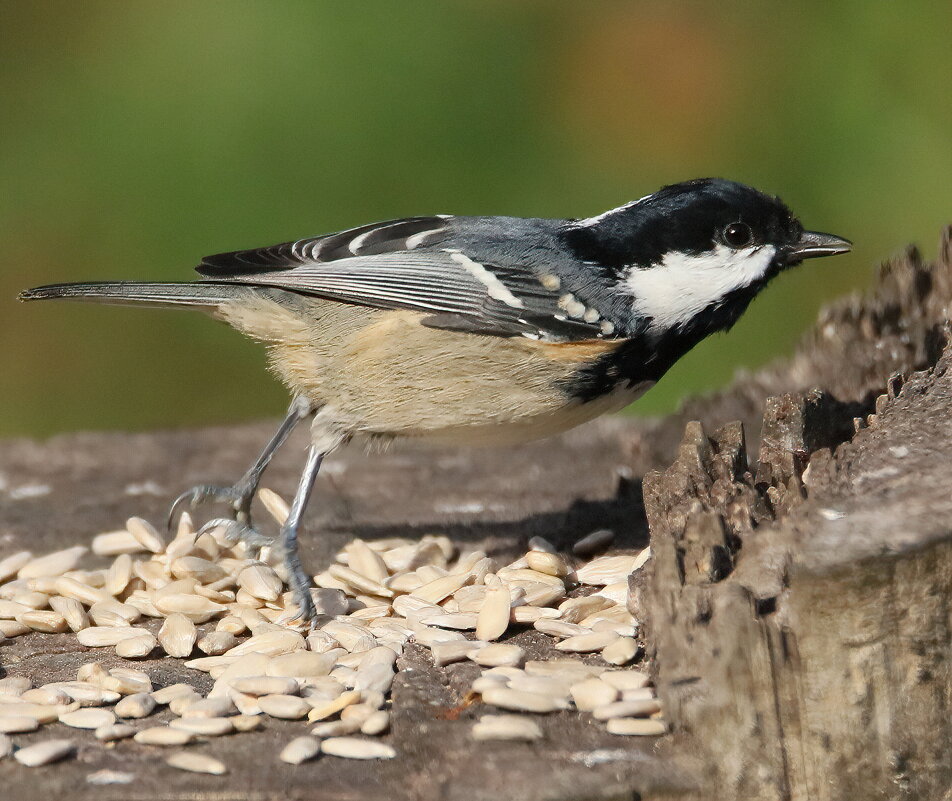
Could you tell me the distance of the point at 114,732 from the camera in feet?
5.54

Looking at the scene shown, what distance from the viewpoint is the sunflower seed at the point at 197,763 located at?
157cm

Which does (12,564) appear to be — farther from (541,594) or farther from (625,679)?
(625,679)

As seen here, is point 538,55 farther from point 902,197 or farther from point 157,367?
point 157,367

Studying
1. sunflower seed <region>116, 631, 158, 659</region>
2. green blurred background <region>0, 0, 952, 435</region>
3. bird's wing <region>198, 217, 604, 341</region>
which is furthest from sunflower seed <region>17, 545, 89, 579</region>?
green blurred background <region>0, 0, 952, 435</region>

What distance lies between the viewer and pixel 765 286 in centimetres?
247

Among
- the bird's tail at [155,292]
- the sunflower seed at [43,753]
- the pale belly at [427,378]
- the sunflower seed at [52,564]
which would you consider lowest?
the sunflower seed at [43,753]

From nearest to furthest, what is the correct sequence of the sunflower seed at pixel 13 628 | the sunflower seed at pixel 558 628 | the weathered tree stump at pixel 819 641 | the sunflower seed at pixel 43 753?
1. the weathered tree stump at pixel 819 641
2. the sunflower seed at pixel 43 753
3. the sunflower seed at pixel 558 628
4. the sunflower seed at pixel 13 628

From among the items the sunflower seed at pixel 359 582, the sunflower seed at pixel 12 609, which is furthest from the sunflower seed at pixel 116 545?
the sunflower seed at pixel 359 582

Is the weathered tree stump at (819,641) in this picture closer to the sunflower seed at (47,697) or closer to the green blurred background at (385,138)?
the sunflower seed at (47,697)

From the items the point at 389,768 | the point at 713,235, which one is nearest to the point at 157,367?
the point at 713,235

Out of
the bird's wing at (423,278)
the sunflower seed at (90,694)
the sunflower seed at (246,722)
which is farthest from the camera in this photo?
the bird's wing at (423,278)

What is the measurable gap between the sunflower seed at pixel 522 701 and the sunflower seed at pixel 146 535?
3.56 feet

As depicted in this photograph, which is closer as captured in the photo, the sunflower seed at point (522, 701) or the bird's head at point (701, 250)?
the sunflower seed at point (522, 701)

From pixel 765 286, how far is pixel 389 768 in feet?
4.50
